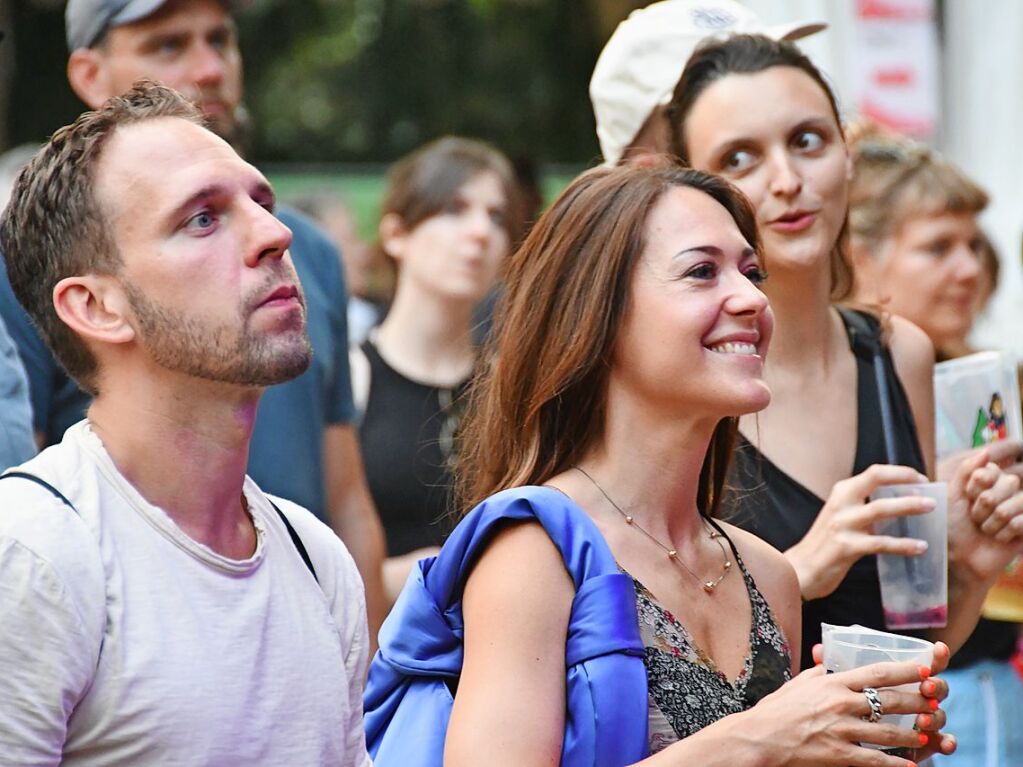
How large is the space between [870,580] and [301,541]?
1.35m

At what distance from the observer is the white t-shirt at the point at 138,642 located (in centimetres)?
Answer: 198

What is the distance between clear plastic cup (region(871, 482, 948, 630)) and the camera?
316cm

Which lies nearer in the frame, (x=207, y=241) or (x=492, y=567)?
(x=207, y=241)

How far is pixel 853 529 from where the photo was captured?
3068 mm

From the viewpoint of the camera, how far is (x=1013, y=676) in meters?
4.18

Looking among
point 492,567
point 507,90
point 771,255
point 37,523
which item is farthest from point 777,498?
point 507,90

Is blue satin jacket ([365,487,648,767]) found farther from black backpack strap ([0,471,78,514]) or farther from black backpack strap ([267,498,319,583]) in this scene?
black backpack strap ([0,471,78,514])

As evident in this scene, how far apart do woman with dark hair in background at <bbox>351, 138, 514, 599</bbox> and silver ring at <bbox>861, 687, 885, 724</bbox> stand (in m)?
2.17

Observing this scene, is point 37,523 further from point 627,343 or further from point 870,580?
point 870,580

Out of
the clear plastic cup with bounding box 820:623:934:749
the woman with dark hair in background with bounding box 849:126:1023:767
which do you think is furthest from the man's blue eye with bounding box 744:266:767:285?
the woman with dark hair in background with bounding box 849:126:1023:767

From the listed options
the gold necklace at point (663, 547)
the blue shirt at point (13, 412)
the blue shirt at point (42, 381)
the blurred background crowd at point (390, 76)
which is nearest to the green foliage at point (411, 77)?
the blurred background crowd at point (390, 76)

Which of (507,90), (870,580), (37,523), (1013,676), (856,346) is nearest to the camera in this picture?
(37,523)

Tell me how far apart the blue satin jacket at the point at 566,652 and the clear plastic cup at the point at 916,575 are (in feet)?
2.92

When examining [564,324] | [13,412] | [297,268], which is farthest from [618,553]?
[297,268]
